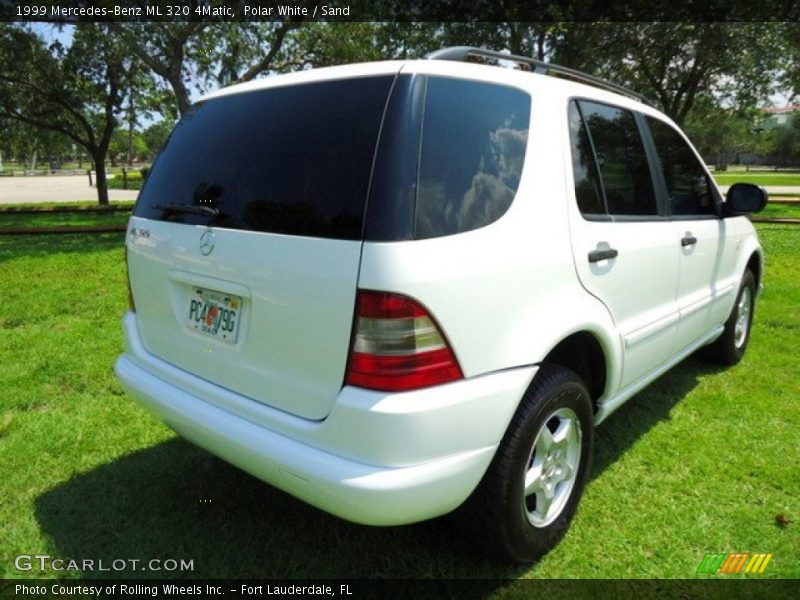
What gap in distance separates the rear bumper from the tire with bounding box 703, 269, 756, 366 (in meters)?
2.96

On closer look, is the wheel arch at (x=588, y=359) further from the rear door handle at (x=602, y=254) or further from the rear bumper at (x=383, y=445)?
the rear bumper at (x=383, y=445)

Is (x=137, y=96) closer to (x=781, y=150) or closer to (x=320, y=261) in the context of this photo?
(x=320, y=261)

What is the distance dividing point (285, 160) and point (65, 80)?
20.4 metres

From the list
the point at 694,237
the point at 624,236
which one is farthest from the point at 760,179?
the point at 624,236

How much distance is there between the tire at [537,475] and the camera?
1.95m

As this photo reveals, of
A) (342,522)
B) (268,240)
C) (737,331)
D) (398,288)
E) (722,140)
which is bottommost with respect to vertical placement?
(342,522)

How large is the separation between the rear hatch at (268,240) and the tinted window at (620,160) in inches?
46.1

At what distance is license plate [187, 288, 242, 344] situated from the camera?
198 centimetres

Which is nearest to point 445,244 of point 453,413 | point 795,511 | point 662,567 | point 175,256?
point 453,413

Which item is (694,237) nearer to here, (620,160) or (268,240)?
(620,160)

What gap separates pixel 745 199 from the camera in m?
3.44

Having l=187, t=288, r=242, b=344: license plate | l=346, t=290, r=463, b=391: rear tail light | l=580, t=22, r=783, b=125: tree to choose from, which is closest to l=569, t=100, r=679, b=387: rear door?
l=346, t=290, r=463, b=391: rear tail light

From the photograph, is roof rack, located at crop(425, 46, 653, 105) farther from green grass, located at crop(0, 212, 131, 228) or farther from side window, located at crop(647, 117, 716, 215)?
green grass, located at crop(0, 212, 131, 228)

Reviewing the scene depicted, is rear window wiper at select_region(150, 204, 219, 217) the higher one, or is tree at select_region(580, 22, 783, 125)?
tree at select_region(580, 22, 783, 125)
